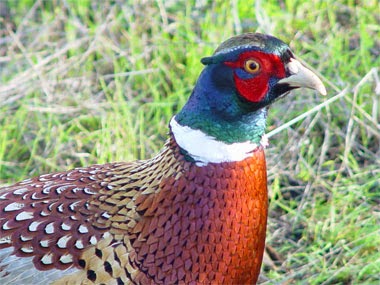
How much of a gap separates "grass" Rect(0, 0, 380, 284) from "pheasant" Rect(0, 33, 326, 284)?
3.19ft

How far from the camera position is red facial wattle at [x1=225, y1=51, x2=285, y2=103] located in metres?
2.67

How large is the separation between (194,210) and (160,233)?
0.12 metres

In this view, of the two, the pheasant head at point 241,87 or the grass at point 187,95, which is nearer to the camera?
the pheasant head at point 241,87

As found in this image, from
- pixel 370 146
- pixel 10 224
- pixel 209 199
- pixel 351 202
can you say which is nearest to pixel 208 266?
pixel 209 199

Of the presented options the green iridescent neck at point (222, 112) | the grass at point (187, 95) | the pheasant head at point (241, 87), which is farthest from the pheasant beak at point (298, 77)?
the grass at point (187, 95)

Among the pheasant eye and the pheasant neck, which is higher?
the pheasant eye

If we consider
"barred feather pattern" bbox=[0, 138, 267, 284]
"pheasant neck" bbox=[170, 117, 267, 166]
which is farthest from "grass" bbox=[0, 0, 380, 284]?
"pheasant neck" bbox=[170, 117, 267, 166]

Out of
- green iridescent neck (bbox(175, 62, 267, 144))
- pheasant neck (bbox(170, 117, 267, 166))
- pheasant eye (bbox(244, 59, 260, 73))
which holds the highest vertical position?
pheasant eye (bbox(244, 59, 260, 73))

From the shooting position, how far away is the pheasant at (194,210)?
269 centimetres

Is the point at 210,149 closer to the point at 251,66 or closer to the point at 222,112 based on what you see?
the point at 222,112

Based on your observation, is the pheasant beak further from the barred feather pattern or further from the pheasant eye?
the barred feather pattern

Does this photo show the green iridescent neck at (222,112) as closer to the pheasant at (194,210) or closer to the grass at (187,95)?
the pheasant at (194,210)

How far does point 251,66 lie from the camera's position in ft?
8.80

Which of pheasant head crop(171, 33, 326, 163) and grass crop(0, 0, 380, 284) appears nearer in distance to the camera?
pheasant head crop(171, 33, 326, 163)
